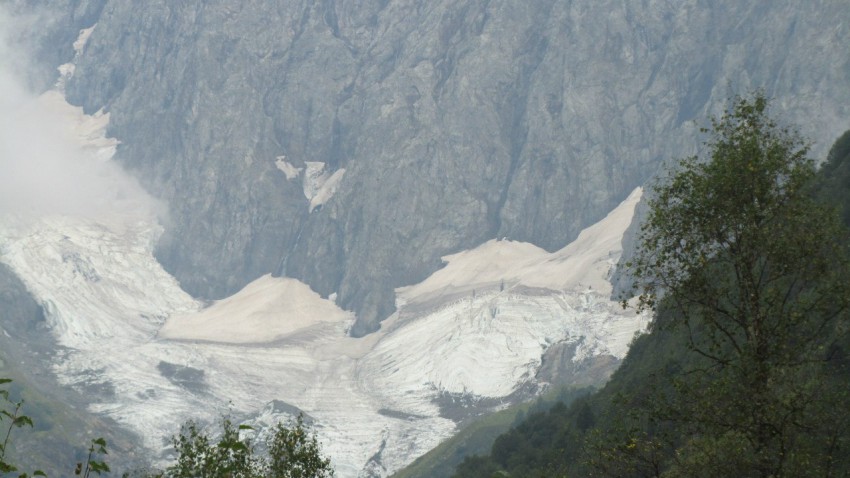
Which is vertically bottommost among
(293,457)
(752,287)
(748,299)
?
(748,299)

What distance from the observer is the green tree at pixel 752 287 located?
124ft

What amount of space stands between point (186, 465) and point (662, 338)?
151 metres

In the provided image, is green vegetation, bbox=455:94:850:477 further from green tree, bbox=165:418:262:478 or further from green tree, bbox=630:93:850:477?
green tree, bbox=165:418:262:478

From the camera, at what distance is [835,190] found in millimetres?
130250

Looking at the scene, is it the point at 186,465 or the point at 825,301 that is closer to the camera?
the point at 825,301

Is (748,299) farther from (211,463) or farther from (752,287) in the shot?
(211,463)

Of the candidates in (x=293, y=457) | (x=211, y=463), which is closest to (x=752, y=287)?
(x=211, y=463)

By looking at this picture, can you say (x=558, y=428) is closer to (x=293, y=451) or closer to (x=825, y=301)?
(x=293, y=451)

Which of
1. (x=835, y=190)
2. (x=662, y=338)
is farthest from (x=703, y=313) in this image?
(x=662, y=338)

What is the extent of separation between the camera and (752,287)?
129 feet

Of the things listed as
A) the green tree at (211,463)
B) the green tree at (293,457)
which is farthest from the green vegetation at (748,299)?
the green tree at (293,457)

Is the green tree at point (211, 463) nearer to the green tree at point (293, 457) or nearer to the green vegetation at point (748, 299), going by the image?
the green tree at point (293, 457)

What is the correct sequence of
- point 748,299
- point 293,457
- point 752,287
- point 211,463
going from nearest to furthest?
1. point 211,463
2. point 752,287
3. point 748,299
4. point 293,457

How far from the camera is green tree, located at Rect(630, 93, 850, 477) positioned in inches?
1487
